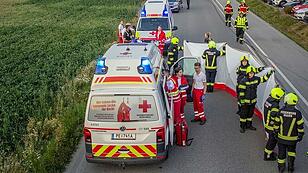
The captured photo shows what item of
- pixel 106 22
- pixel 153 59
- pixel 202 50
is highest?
pixel 153 59

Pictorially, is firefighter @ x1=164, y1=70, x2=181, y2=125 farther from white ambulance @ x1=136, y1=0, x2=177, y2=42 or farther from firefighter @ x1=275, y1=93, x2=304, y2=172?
white ambulance @ x1=136, y1=0, x2=177, y2=42

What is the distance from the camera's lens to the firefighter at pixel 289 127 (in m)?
8.63

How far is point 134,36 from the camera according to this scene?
20203mm

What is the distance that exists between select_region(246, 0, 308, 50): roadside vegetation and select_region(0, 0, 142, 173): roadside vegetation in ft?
31.7

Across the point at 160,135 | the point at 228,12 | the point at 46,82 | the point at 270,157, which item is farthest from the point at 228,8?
the point at 160,135

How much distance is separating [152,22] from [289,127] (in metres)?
12.3

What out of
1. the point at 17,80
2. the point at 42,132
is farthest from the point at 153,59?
the point at 17,80

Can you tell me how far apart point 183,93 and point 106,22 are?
20.6 m

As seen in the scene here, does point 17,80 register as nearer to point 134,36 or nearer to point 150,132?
point 134,36

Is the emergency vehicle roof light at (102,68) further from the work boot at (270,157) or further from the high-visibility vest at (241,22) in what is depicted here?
the high-visibility vest at (241,22)

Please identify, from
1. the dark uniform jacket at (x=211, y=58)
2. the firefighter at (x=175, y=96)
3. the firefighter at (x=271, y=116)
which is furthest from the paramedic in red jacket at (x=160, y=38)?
the firefighter at (x=271, y=116)

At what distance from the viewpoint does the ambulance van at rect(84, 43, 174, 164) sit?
8.65 m

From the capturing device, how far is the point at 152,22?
795 inches

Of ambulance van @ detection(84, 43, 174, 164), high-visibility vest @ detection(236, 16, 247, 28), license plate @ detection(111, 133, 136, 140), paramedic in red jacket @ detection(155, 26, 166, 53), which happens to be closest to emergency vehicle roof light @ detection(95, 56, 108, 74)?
ambulance van @ detection(84, 43, 174, 164)
